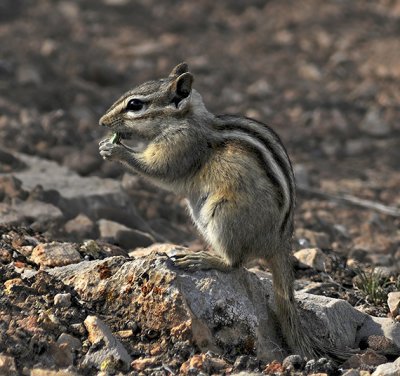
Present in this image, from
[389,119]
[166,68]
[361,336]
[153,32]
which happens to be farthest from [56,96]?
[361,336]

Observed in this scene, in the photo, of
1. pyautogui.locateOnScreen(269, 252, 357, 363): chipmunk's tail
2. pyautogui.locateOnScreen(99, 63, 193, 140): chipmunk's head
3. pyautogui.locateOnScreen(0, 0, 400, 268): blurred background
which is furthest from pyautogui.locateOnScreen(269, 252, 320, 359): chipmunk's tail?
pyautogui.locateOnScreen(0, 0, 400, 268): blurred background

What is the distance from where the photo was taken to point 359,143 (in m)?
11.5

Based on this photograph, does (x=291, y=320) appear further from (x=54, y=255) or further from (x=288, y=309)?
(x=54, y=255)

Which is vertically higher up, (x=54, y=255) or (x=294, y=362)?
(x=54, y=255)

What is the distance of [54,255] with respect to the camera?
5977mm

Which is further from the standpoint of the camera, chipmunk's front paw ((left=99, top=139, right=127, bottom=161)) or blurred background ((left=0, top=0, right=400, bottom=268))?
blurred background ((left=0, top=0, right=400, bottom=268))

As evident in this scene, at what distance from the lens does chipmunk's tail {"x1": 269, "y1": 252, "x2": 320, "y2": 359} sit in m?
5.44

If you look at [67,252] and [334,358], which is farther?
[67,252]

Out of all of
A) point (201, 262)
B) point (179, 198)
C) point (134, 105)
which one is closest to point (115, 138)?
point (134, 105)

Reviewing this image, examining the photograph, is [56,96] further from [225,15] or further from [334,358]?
[334,358]

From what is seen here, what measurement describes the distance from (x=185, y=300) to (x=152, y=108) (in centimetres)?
151

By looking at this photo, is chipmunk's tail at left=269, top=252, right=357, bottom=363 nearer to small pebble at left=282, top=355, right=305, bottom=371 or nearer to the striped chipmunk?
the striped chipmunk

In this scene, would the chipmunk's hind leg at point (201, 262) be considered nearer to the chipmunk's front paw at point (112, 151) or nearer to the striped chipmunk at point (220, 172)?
the striped chipmunk at point (220, 172)

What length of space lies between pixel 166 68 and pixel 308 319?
25.4ft
